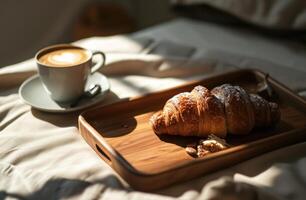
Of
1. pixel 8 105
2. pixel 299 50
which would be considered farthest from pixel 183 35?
pixel 8 105

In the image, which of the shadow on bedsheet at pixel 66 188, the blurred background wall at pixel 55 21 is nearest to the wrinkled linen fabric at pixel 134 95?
the shadow on bedsheet at pixel 66 188

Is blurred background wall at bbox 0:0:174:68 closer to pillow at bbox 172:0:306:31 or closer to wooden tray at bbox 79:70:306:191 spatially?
pillow at bbox 172:0:306:31

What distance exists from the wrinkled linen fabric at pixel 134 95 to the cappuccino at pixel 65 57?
100 millimetres

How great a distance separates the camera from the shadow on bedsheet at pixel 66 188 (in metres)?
0.74

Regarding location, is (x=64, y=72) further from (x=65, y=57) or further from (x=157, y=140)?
(x=157, y=140)

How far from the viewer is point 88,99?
1005 millimetres

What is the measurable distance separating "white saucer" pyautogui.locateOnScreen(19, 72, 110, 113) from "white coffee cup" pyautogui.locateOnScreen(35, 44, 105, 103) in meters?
0.02

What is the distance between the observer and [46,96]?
102cm

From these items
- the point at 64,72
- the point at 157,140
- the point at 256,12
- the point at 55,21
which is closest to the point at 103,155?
the point at 157,140

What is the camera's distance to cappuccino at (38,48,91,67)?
98cm

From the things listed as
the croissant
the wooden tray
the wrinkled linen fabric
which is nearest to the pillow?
the wrinkled linen fabric

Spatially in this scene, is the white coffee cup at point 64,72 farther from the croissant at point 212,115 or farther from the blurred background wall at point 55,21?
the blurred background wall at point 55,21

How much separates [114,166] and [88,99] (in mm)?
252

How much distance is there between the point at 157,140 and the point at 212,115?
0.11 m
